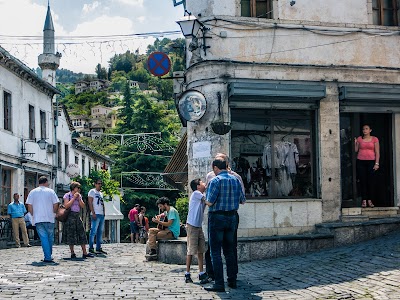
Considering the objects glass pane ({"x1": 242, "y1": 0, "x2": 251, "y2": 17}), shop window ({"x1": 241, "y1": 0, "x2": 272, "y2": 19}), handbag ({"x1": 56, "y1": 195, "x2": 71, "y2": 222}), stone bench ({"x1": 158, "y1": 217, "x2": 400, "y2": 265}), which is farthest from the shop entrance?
handbag ({"x1": 56, "y1": 195, "x2": 71, "y2": 222})

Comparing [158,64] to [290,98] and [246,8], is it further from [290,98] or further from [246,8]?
[290,98]

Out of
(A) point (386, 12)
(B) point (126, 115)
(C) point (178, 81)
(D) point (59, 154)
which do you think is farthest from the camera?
(B) point (126, 115)

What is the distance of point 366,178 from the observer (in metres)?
15.0

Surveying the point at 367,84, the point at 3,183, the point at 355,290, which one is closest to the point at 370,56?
the point at 367,84

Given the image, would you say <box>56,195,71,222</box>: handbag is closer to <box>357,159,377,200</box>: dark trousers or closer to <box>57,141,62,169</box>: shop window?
<box>357,159,377,200</box>: dark trousers

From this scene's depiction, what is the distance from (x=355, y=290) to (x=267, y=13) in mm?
7770

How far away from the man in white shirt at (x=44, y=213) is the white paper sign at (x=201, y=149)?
3203 millimetres

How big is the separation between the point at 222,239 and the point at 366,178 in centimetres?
675

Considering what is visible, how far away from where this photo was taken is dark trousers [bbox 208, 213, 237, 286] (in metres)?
9.20

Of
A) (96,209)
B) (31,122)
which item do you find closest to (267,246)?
(96,209)

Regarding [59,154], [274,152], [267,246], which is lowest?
[267,246]

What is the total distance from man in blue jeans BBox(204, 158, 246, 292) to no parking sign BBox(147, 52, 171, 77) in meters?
6.81

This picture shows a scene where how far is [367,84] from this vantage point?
1465 centimetres

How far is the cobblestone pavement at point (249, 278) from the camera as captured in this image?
28.5ft
